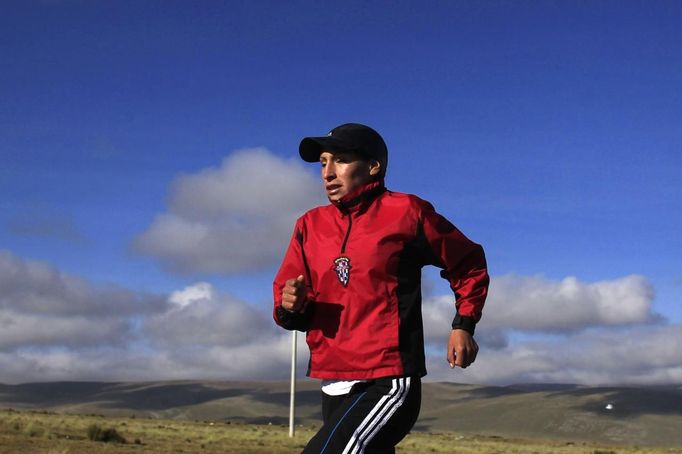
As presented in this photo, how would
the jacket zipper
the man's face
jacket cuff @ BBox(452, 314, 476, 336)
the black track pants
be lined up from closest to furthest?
1. the black track pants
2. jacket cuff @ BBox(452, 314, 476, 336)
3. the jacket zipper
4. the man's face

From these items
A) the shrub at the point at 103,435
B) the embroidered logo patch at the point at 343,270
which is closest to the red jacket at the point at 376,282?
the embroidered logo patch at the point at 343,270

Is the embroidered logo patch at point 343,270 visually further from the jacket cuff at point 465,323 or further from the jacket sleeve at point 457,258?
the jacket cuff at point 465,323

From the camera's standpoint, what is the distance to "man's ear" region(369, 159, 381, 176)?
175 inches

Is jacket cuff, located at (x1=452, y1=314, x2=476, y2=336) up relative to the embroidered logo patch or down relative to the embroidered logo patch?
down

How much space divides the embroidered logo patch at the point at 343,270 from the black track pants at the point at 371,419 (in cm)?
48

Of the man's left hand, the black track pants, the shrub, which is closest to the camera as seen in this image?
the black track pants

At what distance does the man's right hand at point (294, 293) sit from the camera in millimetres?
4105

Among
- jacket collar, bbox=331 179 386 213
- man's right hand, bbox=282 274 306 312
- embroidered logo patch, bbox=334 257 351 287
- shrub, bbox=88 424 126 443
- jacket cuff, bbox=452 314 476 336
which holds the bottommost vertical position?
shrub, bbox=88 424 126 443

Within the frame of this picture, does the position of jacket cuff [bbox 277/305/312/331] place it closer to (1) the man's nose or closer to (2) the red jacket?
(2) the red jacket

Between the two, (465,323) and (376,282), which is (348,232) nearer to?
(376,282)

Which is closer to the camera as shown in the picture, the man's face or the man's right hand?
the man's right hand

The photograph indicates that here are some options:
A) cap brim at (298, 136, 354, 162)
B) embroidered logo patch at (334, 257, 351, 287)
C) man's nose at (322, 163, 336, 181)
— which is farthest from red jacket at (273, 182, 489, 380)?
cap brim at (298, 136, 354, 162)

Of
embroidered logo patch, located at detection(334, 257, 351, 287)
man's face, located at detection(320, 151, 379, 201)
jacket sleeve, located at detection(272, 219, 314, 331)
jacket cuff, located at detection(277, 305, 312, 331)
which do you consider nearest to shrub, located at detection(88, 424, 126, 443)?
jacket sleeve, located at detection(272, 219, 314, 331)

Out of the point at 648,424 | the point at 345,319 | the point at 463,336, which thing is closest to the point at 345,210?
the point at 345,319
